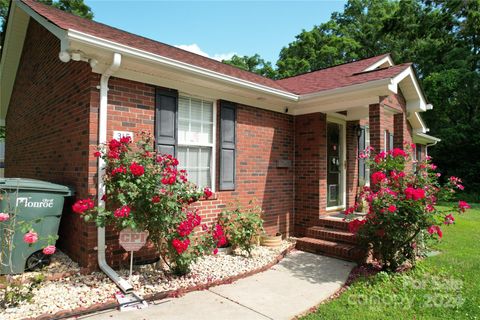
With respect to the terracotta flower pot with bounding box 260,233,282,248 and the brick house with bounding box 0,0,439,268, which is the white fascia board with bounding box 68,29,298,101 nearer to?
the brick house with bounding box 0,0,439,268

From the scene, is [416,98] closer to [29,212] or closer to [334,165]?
[334,165]

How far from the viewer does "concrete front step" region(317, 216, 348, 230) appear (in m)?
6.14

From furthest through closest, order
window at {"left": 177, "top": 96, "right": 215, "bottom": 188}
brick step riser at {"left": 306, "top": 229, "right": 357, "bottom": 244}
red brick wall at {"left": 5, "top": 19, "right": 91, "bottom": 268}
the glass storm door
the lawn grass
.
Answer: the glass storm door → brick step riser at {"left": 306, "top": 229, "right": 357, "bottom": 244} → window at {"left": 177, "top": 96, "right": 215, "bottom": 188} → red brick wall at {"left": 5, "top": 19, "right": 91, "bottom": 268} → the lawn grass

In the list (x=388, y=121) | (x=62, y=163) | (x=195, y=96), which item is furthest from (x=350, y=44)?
(x=62, y=163)

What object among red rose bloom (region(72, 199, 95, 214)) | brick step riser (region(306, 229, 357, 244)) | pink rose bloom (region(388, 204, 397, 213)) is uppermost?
red rose bloom (region(72, 199, 95, 214))

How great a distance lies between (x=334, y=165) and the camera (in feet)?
25.1

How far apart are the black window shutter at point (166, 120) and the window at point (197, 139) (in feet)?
0.78

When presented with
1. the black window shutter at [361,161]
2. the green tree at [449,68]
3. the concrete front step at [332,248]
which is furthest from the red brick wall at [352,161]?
the green tree at [449,68]

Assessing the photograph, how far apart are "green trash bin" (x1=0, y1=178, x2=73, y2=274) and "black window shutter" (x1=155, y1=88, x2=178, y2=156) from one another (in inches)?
56.3

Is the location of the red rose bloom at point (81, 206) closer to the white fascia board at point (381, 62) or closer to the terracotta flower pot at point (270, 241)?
the terracotta flower pot at point (270, 241)

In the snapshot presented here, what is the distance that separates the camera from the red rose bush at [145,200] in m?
3.67

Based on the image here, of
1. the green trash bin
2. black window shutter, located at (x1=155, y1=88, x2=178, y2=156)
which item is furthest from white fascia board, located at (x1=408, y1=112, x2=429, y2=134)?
the green trash bin

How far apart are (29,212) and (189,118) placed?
2599 millimetres

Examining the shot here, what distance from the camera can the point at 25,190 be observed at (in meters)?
3.89
